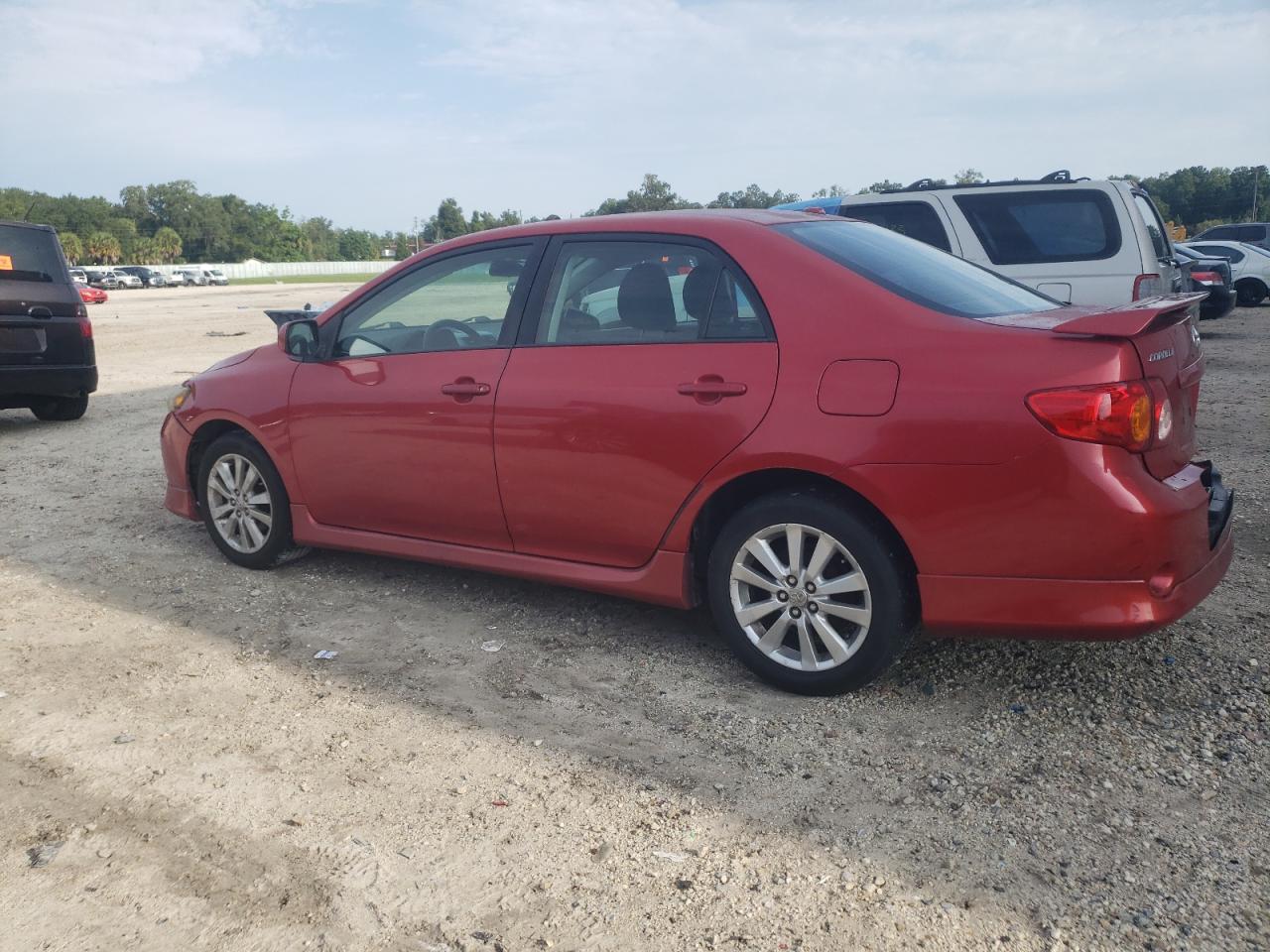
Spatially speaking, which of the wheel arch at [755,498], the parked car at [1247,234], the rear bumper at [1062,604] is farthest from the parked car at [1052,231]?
the parked car at [1247,234]

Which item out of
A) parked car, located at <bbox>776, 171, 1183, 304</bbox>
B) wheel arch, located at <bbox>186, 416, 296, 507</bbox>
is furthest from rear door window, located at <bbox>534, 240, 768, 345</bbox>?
parked car, located at <bbox>776, 171, 1183, 304</bbox>

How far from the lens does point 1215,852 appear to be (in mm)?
2809

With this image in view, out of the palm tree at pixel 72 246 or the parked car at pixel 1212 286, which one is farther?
the palm tree at pixel 72 246

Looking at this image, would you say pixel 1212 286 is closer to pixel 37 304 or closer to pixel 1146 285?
pixel 1146 285

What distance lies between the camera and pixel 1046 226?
9.19 m

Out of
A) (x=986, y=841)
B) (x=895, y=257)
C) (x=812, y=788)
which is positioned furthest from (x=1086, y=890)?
(x=895, y=257)

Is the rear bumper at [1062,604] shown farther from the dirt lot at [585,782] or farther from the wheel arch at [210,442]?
the wheel arch at [210,442]

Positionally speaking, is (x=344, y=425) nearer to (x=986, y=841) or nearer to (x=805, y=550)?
(x=805, y=550)

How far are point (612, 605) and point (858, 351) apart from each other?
72.5 inches

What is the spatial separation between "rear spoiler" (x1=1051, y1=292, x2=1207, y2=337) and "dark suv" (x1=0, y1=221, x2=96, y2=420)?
29.5 feet

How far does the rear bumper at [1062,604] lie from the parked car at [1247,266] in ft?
72.4

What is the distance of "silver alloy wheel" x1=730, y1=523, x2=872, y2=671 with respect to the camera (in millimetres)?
3687

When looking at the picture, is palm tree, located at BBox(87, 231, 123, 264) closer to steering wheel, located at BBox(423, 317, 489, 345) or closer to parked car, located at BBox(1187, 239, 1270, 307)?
parked car, located at BBox(1187, 239, 1270, 307)

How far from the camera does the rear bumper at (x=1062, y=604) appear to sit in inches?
131
